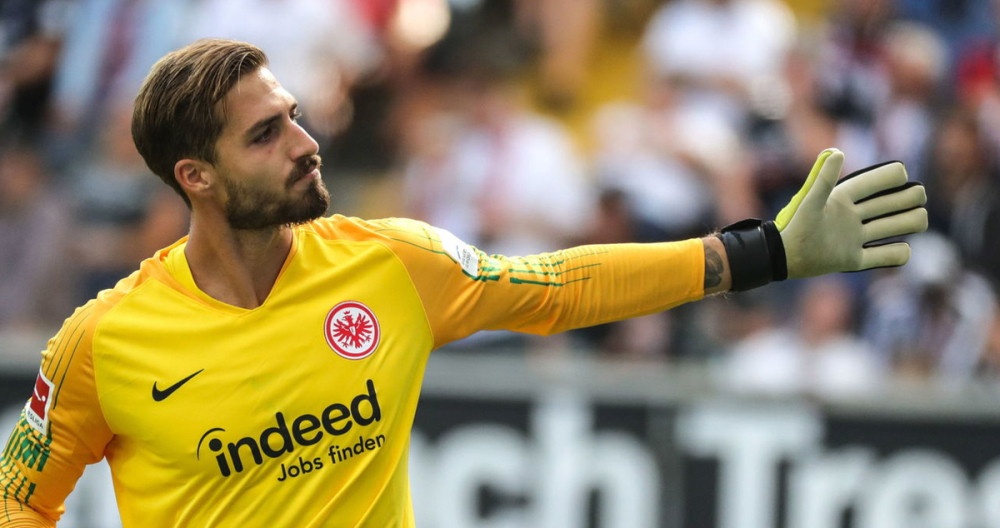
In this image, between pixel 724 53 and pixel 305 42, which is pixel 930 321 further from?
pixel 305 42

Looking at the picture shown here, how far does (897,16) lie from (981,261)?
2057mm

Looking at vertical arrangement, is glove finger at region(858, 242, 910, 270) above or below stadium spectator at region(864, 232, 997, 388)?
below

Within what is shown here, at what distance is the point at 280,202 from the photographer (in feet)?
10.4

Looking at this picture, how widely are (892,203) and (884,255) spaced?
0.14 metres

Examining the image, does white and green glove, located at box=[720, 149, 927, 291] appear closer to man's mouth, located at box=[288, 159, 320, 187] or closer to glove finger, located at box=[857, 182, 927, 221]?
glove finger, located at box=[857, 182, 927, 221]

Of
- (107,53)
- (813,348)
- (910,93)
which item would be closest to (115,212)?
(107,53)

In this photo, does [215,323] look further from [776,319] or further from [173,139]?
[776,319]

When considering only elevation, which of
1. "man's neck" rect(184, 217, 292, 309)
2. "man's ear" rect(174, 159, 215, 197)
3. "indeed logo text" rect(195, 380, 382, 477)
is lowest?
"indeed logo text" rect(195, 380, 382, 477)

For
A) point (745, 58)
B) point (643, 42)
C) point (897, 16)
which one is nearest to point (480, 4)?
point (643, 42)

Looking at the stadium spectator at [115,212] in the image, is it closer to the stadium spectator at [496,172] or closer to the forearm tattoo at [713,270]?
the stadium spectator at [496,172]

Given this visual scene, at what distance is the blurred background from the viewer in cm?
673

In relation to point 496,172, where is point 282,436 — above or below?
below

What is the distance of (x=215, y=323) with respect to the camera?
10.6ft

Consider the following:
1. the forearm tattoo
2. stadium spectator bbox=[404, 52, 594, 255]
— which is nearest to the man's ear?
the forearm tattoo
